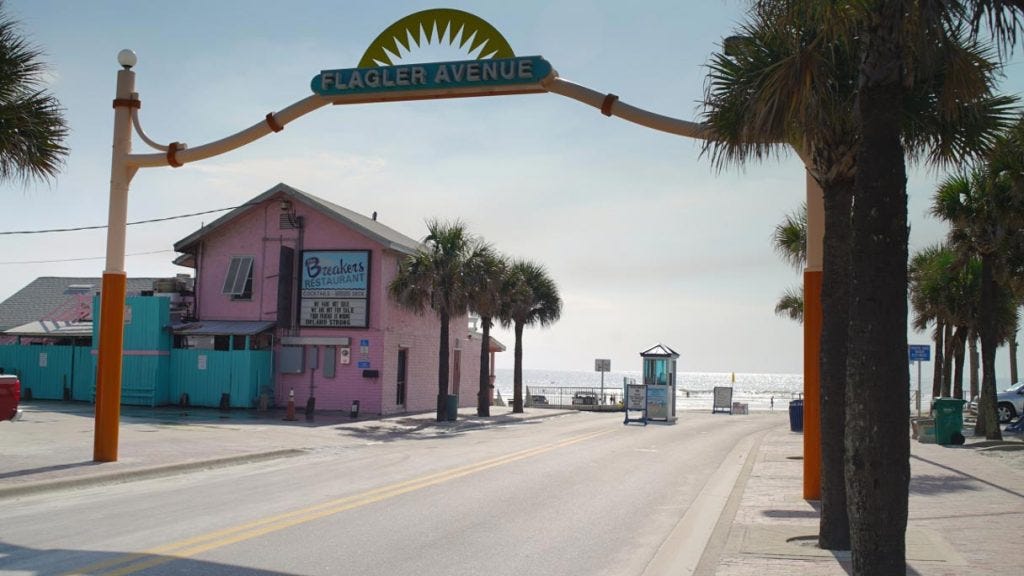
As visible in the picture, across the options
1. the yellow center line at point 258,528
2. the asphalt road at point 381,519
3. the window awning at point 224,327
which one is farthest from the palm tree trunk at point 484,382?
the yellow center line at point 258,528

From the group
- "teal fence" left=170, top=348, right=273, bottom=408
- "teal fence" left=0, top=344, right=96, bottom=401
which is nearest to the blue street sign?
"teal fence" left=170, top=348, right=273, bottom=408

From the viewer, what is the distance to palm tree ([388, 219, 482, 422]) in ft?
100

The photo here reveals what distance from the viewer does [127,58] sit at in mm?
15609

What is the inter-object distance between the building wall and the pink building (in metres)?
0.03

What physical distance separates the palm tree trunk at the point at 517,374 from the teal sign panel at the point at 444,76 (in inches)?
1092

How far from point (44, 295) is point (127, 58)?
30260mm

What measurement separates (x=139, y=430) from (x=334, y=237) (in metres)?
11.7

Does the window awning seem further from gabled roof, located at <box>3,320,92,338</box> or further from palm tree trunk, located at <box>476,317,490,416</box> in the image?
palm tree trunk, located at <box>476,317,490,416</box>

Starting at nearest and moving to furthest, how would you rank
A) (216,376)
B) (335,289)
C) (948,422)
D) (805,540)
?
(805,540), (948,422), (216,376), (335,289)

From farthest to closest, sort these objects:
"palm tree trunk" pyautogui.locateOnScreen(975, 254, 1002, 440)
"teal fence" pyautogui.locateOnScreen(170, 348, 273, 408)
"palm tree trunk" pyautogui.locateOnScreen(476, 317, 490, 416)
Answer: "palm tree trunk" pyautogui.locateOnScreen(476, 317, 490, 416) < "teal fence" pyautogui.locateOnScreen(170, 348, 273, 408) < "palm tree trunk" pyautogui.locateOnScreen(975, 254, 1002, 440)

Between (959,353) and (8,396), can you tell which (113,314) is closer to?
(8,396)

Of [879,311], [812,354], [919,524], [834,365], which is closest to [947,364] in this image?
[812,354]

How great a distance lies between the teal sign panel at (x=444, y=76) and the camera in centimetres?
1270

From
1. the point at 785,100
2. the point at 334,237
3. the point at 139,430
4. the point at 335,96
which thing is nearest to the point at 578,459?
the point at 335,96
